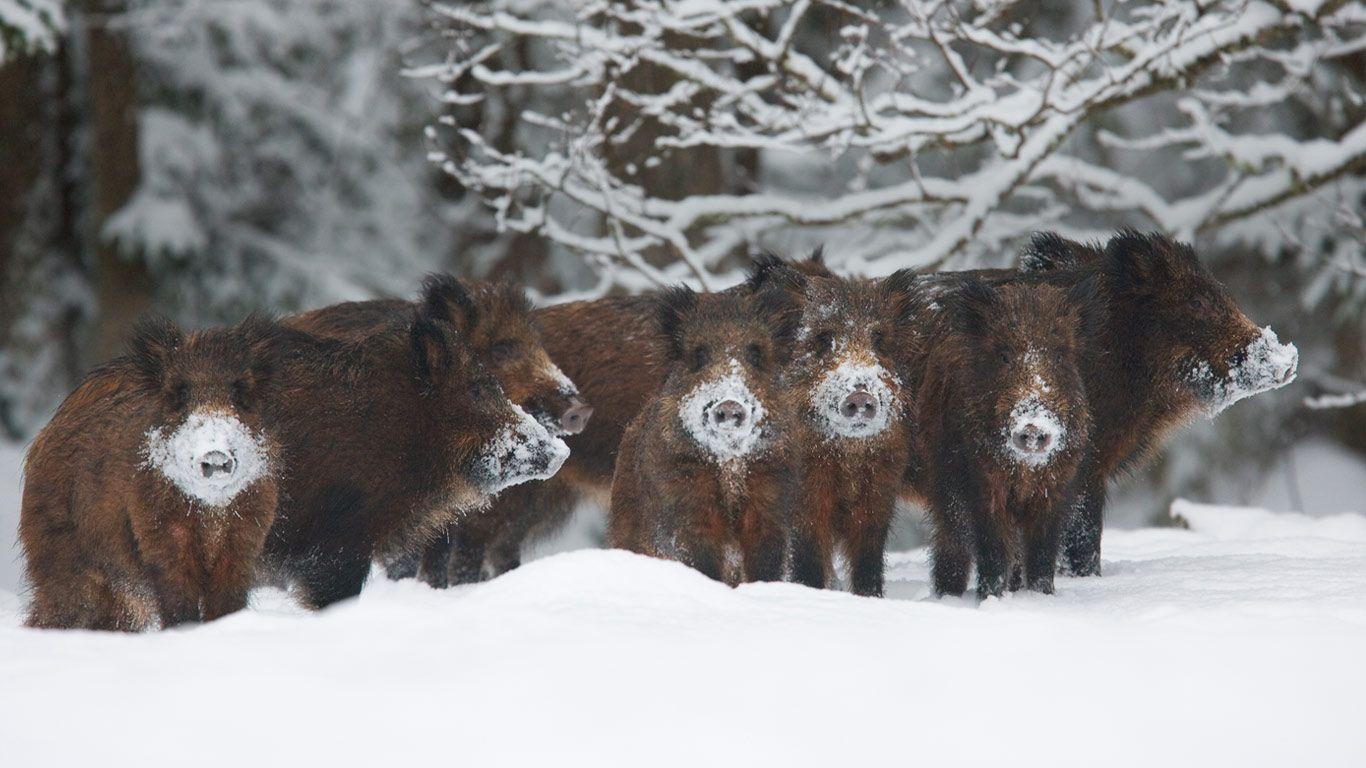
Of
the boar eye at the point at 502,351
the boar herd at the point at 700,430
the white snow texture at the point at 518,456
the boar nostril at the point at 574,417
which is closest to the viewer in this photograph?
the boar herd at the point at 700,430

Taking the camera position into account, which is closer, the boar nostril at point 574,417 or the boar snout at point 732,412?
the boar snout at point 732,412

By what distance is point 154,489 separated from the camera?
527 cm

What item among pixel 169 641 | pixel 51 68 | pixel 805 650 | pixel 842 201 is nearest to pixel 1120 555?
pixel 842 201

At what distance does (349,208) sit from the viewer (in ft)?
62.6

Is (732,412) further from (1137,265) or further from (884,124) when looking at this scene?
(884,124)

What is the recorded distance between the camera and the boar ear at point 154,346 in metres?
5.60

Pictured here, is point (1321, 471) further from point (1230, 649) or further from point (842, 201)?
point (1230, 649)

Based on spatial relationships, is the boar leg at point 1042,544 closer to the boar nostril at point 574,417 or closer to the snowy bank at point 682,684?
the snowy bank at point 682,684

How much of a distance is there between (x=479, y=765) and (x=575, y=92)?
12320 mm

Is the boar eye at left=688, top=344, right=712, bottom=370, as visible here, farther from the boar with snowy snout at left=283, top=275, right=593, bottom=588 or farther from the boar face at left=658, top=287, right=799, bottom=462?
the boar with snowy snout at left=283, top=275, right=593, bottom=588

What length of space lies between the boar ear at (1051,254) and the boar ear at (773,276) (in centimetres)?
140

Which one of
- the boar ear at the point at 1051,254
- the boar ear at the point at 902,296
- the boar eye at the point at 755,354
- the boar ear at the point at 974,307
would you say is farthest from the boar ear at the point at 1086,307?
the boar eye at the point at 755,354

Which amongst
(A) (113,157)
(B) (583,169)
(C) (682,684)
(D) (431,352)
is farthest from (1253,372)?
(A) (113,157)

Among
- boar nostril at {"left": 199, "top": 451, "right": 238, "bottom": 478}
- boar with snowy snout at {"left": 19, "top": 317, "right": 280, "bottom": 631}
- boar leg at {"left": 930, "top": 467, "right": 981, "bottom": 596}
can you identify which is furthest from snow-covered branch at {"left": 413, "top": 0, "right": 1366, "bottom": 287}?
boar nostril at {"left": 199, "top": 451, "right": 238, "bottom": 478}
